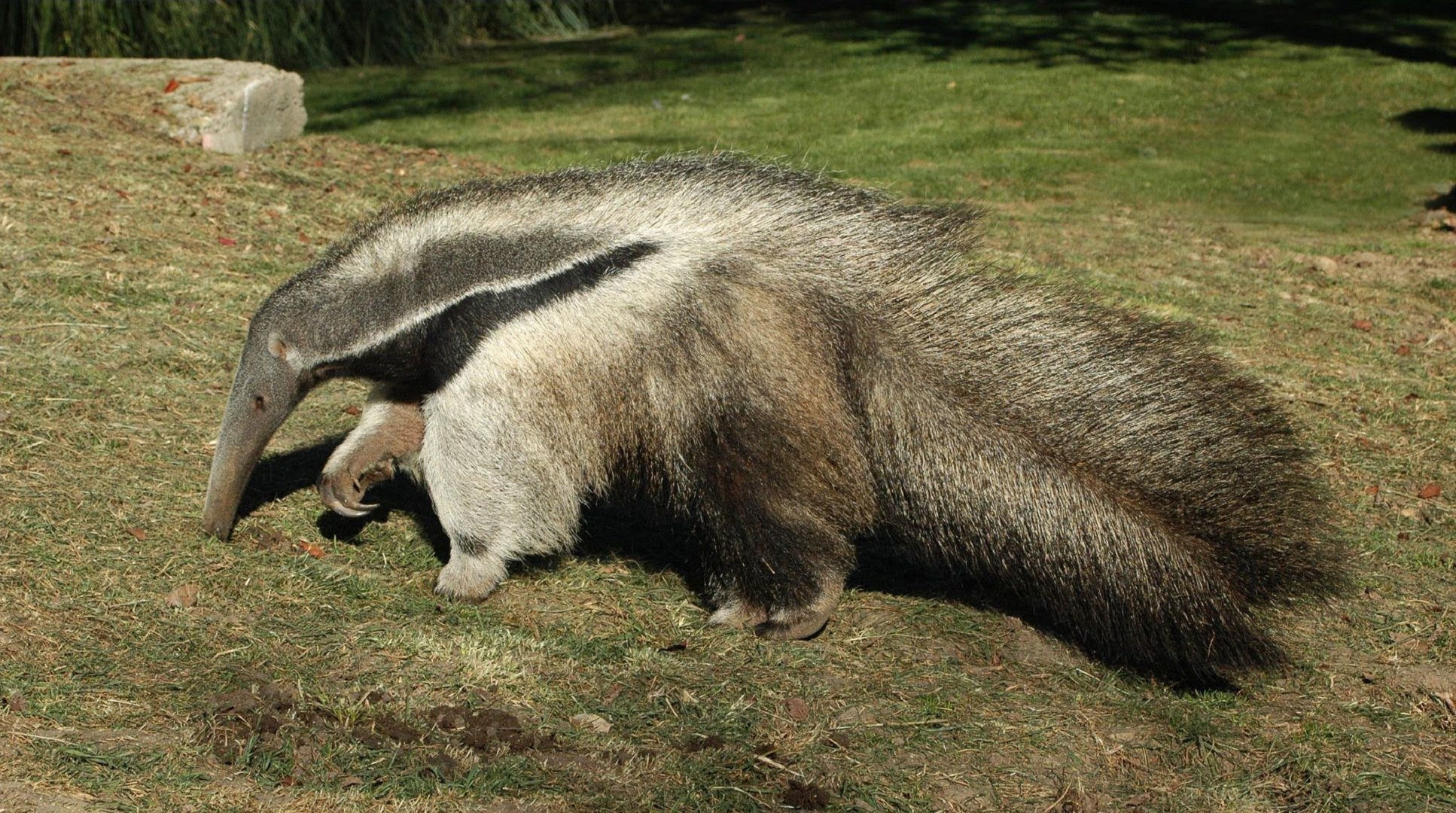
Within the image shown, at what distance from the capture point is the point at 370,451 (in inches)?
200

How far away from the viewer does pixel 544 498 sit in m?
4.75

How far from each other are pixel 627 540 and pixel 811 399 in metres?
1.56

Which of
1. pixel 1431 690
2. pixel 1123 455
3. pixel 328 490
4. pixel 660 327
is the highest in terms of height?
pixel 660 327

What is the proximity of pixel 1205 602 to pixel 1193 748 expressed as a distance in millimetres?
450

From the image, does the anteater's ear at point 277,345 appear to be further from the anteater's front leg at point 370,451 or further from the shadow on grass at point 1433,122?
the shadow on grass at point 1433,122

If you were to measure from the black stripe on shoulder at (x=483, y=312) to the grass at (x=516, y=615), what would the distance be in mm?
946

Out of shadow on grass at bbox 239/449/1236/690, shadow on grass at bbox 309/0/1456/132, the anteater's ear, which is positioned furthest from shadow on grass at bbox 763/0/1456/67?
the anteater's ear

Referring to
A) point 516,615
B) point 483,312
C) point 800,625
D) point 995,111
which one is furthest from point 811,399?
point 995,111

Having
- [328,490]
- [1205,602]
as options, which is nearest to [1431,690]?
[1205,602]

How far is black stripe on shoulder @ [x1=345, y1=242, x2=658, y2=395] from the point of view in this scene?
4441 millimetres

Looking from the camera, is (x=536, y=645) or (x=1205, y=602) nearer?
(x=1205, y=602)

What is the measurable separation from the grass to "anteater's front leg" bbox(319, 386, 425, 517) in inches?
11.5

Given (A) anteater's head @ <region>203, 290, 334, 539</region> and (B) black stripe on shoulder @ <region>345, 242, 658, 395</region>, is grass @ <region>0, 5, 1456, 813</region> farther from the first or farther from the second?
(B) black stripe on shoulder @ <region>345, 242, 658, 395</region>

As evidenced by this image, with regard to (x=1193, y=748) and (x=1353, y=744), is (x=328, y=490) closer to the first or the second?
(x=1193, y=748)
